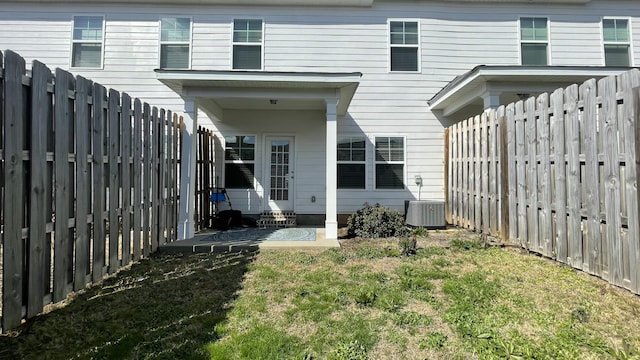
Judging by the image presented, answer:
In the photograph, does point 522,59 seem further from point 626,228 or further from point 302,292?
point 302,292

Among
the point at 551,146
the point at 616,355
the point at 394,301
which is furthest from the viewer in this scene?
the point at 551,146

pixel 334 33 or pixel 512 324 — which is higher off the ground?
pixel 334 33

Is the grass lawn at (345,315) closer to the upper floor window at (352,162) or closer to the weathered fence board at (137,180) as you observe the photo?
the weathered fence board at (137,180)

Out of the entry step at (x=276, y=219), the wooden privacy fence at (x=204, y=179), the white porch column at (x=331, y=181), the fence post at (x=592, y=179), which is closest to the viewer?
the fence post at (x=592, y=179)

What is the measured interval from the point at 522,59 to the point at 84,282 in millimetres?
10200

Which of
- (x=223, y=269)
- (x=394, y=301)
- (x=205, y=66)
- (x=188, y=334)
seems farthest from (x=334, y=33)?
(x=188, y=334)

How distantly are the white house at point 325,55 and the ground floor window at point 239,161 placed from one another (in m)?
0.03

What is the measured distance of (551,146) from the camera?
14.1ft

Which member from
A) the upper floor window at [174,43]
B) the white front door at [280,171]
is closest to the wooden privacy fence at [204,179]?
the white front door at [280,171]

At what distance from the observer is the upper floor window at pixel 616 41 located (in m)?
8.44

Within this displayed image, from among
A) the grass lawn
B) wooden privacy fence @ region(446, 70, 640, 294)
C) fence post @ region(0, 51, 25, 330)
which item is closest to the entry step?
the grass lawn

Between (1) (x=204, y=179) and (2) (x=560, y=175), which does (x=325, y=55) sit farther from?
(2) (x=560, y=175)

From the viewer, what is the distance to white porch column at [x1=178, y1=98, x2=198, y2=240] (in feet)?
19.6

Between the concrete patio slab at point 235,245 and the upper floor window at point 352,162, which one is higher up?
the upper floor window at point 352,162
